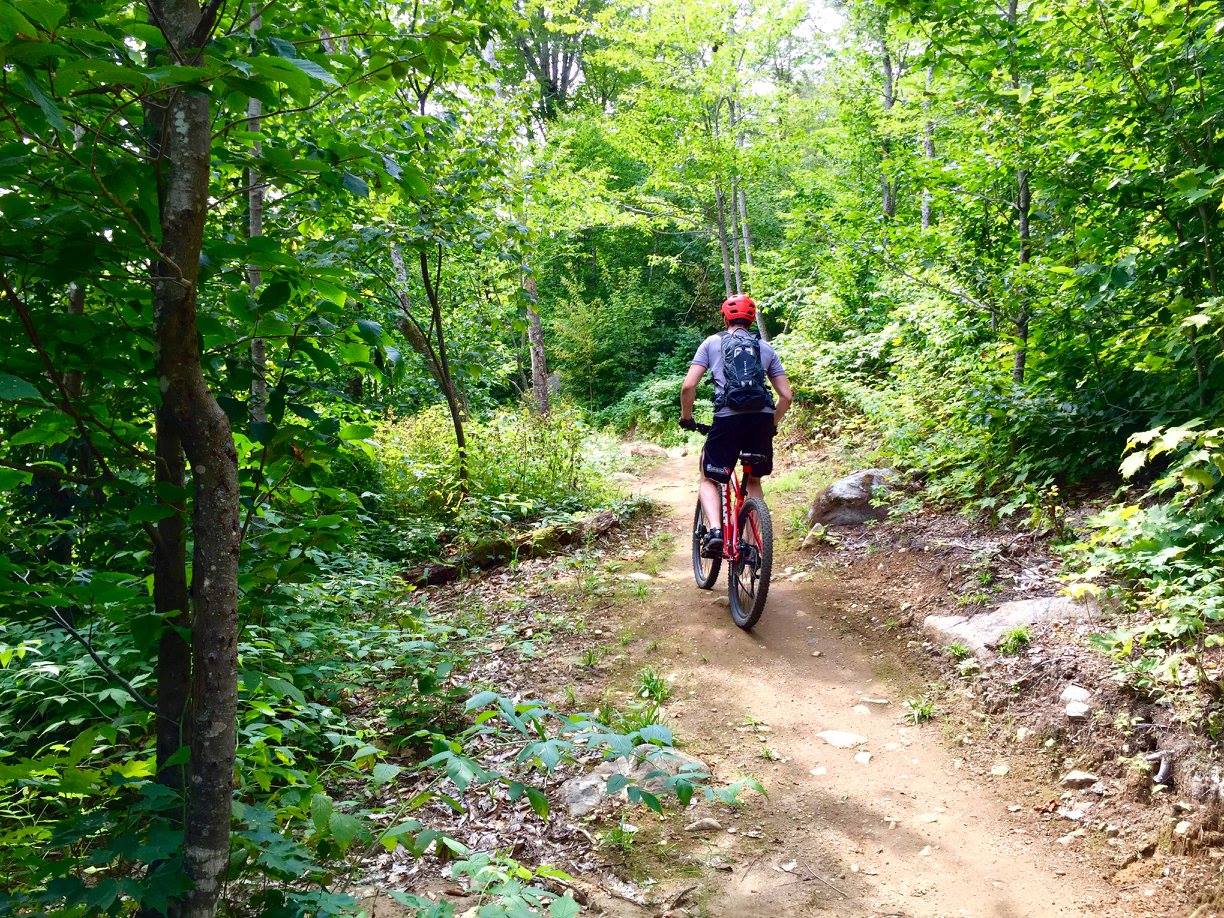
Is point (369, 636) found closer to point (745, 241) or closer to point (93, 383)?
point (93, 383)

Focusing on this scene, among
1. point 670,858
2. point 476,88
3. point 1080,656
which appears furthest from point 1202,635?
point 476,88

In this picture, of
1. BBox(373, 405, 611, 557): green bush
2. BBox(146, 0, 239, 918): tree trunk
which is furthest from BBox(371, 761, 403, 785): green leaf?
BBox(373, 405, 611, 557): green bush

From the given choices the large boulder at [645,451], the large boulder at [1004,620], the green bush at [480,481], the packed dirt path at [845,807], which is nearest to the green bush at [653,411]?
the large boulder at [645,451]

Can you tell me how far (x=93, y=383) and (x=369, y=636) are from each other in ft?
8.87

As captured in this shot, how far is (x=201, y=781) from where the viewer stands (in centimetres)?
160

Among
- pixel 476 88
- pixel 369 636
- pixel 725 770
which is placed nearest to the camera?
pixel 725 770

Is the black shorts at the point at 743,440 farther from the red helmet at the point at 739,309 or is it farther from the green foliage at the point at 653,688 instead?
the green foliage at the point at 653,688

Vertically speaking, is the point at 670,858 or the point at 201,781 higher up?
the point at 201,781

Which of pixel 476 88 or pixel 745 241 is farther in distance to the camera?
pixel 745 241

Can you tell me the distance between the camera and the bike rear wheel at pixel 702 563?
20.2 ft

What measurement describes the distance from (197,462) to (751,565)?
14.5 ft

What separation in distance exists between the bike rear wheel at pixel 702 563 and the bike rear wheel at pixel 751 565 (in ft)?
1.38

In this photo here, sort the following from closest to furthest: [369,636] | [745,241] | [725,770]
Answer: [725,770] → [369,636] → [745,241]

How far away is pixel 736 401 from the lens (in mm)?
5402
